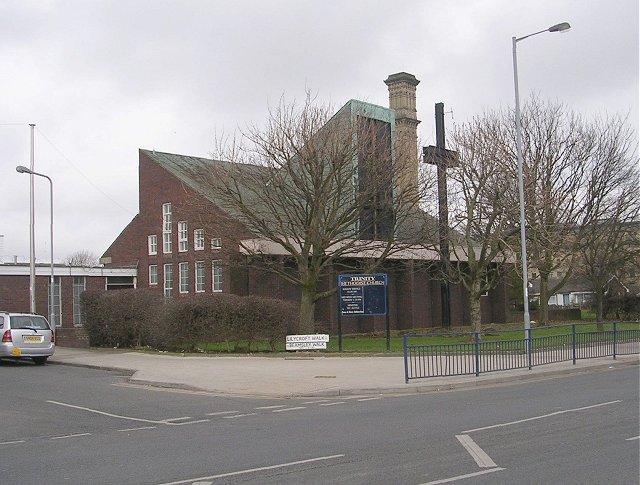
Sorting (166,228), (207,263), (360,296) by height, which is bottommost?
(360,296)

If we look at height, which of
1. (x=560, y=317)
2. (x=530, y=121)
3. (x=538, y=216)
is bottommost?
(x=560, y=317)

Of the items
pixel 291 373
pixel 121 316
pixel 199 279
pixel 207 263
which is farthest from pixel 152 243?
pixel 291 373

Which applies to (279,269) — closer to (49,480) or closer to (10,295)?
(10,295)

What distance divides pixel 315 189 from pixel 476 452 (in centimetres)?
2124

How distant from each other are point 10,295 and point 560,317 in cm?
4201

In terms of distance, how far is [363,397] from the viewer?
51.3ft

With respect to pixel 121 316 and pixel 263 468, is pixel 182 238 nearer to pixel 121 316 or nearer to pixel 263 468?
pixel 121 316

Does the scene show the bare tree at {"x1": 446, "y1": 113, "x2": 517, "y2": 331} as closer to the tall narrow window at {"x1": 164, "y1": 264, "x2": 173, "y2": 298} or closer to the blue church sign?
the blue church sign

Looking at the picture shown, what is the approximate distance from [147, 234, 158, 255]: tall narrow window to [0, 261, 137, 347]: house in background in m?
1.84

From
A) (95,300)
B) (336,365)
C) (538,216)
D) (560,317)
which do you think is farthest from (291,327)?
(560,317)

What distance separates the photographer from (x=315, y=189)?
29500mm

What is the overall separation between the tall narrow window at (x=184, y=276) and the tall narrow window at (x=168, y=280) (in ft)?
3.37

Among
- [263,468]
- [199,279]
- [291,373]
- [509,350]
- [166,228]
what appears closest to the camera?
[263,468]

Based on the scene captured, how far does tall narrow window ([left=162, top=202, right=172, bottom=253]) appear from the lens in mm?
44981
